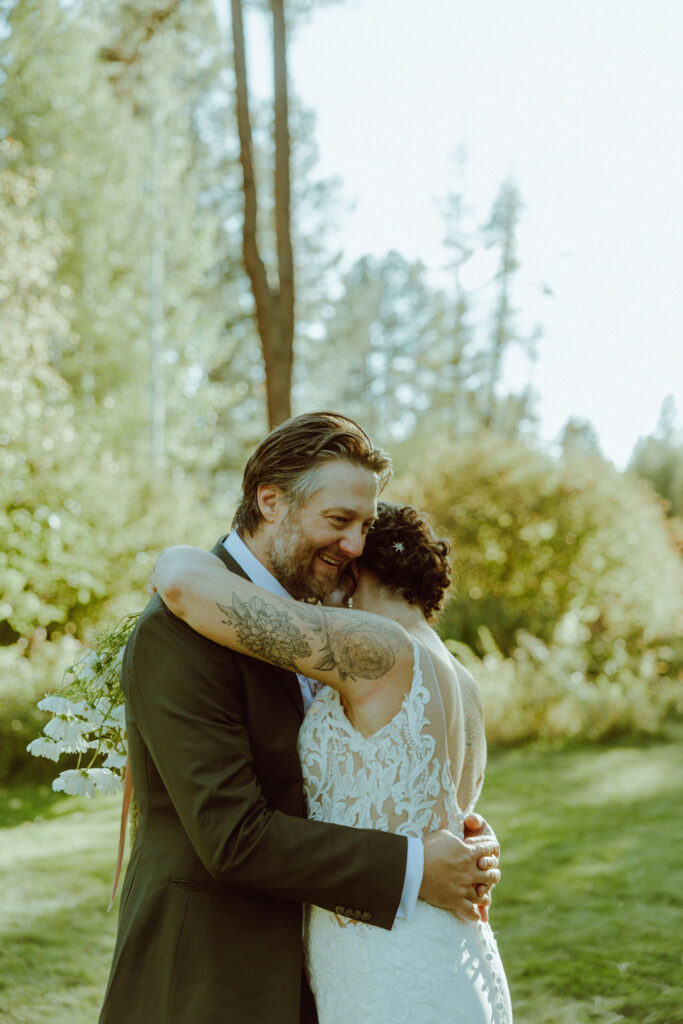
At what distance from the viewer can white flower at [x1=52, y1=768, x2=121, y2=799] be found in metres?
2.83

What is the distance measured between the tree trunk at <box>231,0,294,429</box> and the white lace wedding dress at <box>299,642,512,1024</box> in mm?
7009

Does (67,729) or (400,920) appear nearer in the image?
(400,920)

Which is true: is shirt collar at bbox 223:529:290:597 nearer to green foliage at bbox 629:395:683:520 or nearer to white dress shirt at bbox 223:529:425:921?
white dress shirt at bbox 223:529:425:921

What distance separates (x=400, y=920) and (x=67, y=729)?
1164 mm

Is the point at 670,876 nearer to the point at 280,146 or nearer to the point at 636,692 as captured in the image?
the point at 636,692

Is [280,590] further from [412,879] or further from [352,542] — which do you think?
[412,879]

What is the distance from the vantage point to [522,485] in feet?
45.0

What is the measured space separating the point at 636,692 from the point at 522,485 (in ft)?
12.3

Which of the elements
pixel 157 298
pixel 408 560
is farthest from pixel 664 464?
pixel 408 560

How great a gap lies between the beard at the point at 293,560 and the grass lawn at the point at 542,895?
106cm

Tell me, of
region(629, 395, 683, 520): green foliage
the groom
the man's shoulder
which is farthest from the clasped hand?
region(629, 395, 683, 520): green foliage

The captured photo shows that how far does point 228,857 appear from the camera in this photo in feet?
6.77

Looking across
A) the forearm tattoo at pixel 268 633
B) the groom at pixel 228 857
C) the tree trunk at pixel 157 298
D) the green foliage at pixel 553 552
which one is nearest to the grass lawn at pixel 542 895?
the groom at pixel 228 857

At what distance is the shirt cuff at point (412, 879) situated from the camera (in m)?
2.14
